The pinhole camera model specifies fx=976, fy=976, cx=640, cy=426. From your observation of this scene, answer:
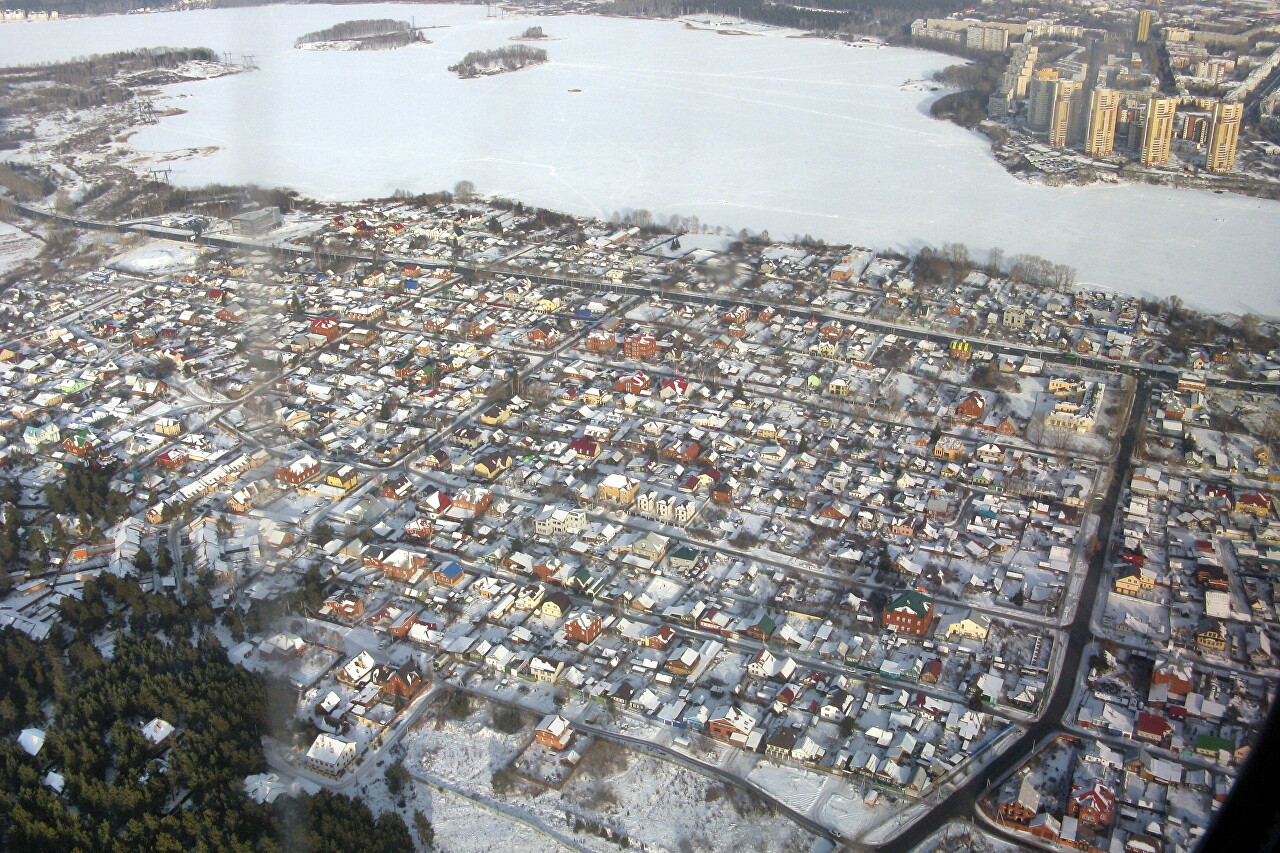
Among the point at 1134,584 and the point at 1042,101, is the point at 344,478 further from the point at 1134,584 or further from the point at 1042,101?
the point at 1042,101

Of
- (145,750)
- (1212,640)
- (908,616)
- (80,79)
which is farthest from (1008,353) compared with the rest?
(80,79)

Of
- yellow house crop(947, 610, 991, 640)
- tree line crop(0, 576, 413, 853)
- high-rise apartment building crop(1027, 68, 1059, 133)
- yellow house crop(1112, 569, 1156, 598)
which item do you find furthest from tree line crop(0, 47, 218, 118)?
yellow house crop(1112, 569, 1156, 598)

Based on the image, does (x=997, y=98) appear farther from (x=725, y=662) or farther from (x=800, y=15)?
(x=725, y=662)

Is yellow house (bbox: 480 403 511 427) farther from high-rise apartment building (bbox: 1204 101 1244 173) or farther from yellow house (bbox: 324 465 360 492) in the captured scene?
high-rise apartment building (bbox: 1204 101 1244 173)

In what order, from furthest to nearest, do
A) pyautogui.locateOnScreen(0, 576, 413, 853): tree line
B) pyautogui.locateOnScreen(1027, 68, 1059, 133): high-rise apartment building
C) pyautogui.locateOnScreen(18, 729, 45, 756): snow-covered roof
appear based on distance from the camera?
pyautogui.locateOnScreen(1027, 68, 1059, 133): high-rise apartment building → pyautogui.locateOnScreen(18, 729, 45, 756): snow-covered roof → pyautogui.locateOnScreen(0, 576, 413, 853): tree line

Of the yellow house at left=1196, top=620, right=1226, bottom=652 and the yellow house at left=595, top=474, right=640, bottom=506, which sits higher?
the yellow house at left=595, top=474, right=640, bottom=506

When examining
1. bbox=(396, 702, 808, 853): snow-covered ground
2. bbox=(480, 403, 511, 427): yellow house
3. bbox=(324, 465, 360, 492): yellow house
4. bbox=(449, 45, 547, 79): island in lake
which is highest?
bbox=(449, 45, 547, 79): island in lake
